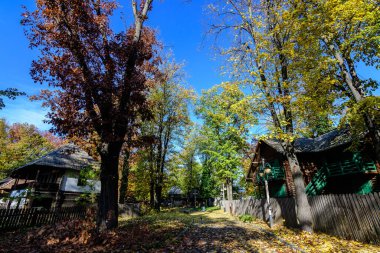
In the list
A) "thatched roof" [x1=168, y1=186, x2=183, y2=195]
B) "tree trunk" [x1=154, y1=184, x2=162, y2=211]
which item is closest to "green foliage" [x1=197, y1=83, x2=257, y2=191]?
"tree trunk" [x1=154, y1=184, x2=162, y2=211]

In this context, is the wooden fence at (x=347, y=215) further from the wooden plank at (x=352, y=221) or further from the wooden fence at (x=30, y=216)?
the wooden fence at (x=30, y=216)

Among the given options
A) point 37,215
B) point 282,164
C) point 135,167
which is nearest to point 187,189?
point 135,167

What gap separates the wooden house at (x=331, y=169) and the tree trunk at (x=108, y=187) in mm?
12317

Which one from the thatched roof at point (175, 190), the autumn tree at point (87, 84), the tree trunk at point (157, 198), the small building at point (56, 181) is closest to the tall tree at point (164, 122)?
the tree trunk at point (157, 198)

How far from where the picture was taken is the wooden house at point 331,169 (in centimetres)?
1795

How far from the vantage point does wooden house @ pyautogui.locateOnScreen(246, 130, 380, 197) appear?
17953 millimetres

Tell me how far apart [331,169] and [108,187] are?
20.1 meters

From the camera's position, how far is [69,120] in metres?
8.70

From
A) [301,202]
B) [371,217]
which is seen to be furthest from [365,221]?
[301,202]

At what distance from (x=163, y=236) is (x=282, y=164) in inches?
765

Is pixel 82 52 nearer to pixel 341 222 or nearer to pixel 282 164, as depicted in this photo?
pixel 341 222

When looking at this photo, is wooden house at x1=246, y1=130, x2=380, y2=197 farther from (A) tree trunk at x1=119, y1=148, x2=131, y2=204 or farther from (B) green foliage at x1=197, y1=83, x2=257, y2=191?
(A) tree trunk at x1=119, y1=148, x2=131, y2=204

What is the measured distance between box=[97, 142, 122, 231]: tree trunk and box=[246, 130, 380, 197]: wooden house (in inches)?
485

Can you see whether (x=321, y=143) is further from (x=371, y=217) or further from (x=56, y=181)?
(x=56, y=181)
